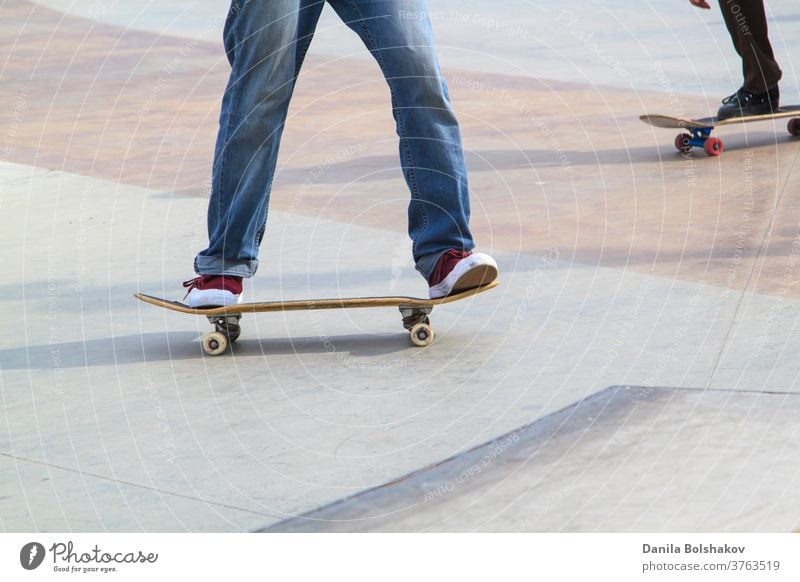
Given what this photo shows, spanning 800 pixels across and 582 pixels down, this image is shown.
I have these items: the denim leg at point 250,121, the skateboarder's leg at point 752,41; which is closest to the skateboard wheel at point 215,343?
the denim leg at point 250,121

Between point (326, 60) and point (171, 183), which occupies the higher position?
point (326, 60)

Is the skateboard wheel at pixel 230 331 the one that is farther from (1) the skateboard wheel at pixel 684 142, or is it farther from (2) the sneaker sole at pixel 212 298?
(1) the skateboard wheel at pixel 684 142

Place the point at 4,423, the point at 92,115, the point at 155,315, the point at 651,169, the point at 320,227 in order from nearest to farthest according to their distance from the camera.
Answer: the point at 4,423, the point at 155,315, the point at 320,227, the point at 651,169, the point at 92,115

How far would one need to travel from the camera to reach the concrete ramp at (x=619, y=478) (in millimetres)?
2701

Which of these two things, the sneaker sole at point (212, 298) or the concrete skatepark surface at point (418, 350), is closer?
the concrete skatepark surface at point (418, 350)

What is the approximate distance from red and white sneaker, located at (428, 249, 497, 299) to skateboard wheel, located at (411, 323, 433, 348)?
151mm

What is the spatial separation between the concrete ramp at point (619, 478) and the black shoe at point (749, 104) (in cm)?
370

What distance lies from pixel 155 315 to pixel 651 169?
8.97ft

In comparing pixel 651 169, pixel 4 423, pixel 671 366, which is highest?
pixel 651 169

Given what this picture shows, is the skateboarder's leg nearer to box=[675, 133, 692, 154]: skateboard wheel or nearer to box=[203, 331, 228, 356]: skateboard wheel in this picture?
box=[675, 133, 692, 154]: skateboard wheel

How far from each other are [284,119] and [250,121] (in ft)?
0.38
